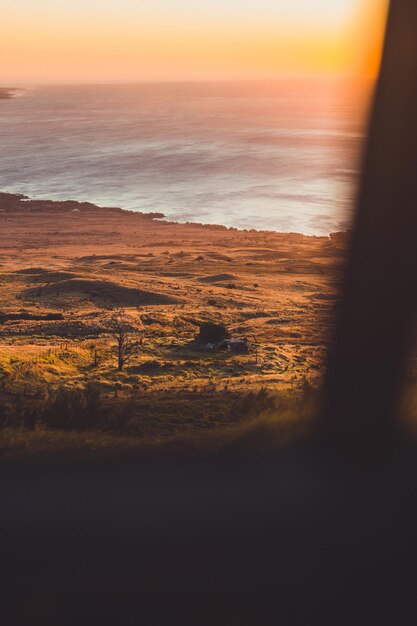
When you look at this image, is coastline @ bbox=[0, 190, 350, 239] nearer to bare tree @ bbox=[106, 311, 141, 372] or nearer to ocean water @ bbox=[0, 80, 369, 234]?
ocean water @ bbox=[0, 80, 369, 234]

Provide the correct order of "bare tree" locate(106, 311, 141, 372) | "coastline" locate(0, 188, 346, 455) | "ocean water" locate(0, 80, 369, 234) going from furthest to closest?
"ocean water" locate(0, 80, 369, 234)
"bare tree" locate(106, 311, 141, 372)
"coastline" locate(0, 188, 346, 455)

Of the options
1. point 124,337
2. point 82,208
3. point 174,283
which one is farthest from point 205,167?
point 124,337

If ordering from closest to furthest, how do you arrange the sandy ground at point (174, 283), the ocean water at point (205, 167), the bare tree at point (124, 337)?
1. the bare tree at point (124, 337)
2. the sandy ground at point (174, 283)
3. the ocean water at point (205, 167)

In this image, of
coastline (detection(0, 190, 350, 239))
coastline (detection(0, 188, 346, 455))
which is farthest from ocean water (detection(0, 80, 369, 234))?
coastline (detection(0, 188, 346, 455))

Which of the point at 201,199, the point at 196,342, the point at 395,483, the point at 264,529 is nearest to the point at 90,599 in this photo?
the point at 264,529

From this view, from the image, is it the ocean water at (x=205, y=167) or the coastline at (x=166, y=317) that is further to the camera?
the ocean water at (x=205, y=167)

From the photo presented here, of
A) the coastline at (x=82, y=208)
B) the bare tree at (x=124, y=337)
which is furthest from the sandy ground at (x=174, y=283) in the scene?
the coastline at (x=82, y=208)

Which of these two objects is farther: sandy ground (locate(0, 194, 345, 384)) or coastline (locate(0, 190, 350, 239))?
coastline (locate(0, 190, 350, 239))

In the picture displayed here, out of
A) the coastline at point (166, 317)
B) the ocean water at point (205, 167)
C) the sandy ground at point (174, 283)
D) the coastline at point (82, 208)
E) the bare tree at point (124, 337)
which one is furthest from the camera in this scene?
the ocean water at point (205, 167)

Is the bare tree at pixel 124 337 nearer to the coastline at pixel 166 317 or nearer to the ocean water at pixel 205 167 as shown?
the coastline at pixel 166 317

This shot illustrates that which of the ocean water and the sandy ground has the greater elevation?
the ocean water
